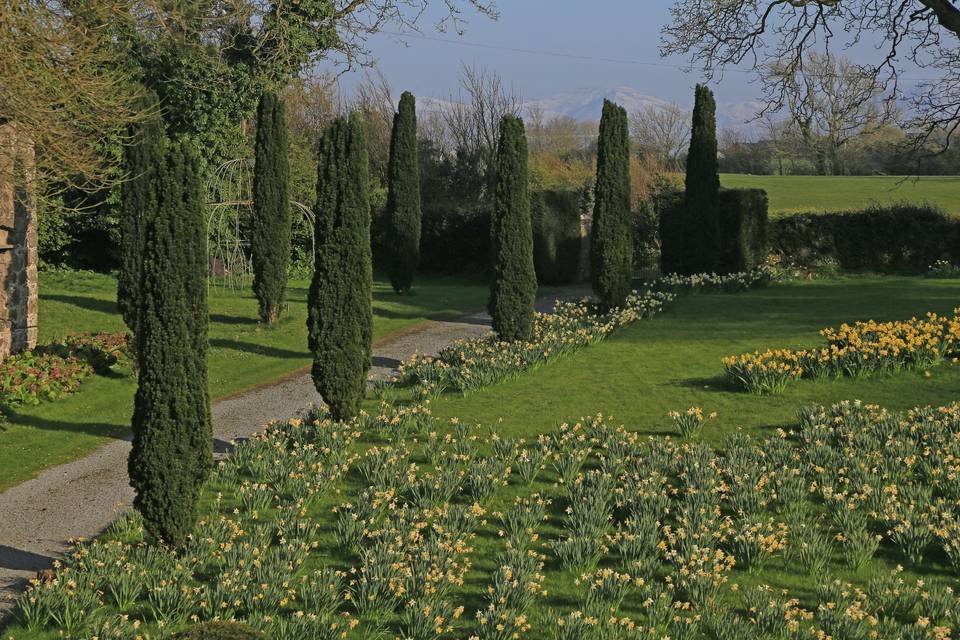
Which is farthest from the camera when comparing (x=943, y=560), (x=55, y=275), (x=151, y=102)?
(x=55, y=275)

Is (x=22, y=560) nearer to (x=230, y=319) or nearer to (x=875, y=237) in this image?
(x=230, y=319)

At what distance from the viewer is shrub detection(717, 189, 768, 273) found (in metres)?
24.2

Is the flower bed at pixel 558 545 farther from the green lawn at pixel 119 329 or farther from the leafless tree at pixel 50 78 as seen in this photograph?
the leafless tree at pixel 50 78

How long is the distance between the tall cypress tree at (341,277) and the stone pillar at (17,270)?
543cm

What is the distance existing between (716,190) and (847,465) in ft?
49.5

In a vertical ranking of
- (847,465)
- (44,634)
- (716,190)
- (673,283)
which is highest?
(716,190)

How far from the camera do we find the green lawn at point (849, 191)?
3562 centimetres

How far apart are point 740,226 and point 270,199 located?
39.8 feet

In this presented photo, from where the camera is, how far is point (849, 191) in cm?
4106

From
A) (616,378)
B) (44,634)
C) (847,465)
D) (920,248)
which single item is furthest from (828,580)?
(920,248)

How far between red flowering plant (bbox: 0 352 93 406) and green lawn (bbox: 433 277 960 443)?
600 centimetres

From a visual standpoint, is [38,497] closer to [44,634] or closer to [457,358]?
[44,634]

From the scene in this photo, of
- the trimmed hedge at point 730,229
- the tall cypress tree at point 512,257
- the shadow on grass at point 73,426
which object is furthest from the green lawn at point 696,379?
the shadow on grass at point 73,426

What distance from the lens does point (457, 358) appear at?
1476 centimetres
